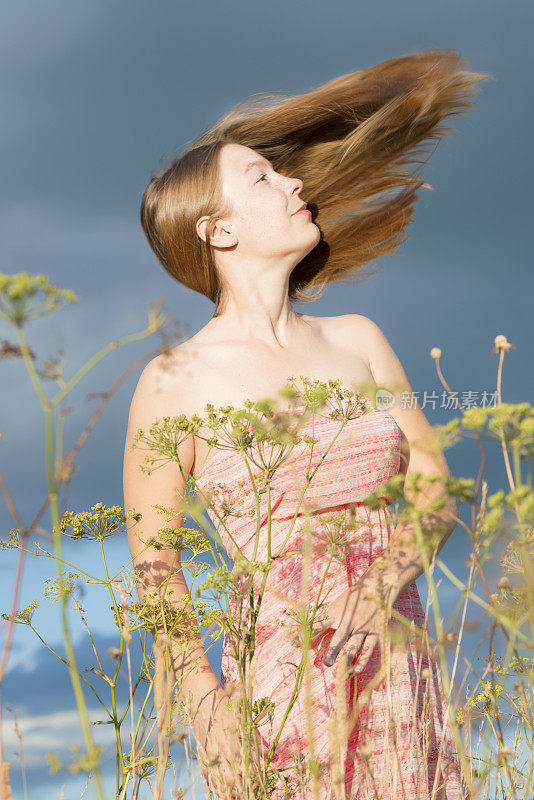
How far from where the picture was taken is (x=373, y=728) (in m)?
2.56

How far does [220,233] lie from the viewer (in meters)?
3.44

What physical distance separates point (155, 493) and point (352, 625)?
1.01 metres

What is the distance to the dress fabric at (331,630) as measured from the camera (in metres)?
2.41

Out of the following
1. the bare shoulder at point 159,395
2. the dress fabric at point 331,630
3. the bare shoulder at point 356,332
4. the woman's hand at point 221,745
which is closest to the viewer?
the woman's hand at point 221,745

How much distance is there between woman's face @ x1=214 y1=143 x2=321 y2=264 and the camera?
329 centimetres

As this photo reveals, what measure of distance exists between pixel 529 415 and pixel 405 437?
2012 millimetres

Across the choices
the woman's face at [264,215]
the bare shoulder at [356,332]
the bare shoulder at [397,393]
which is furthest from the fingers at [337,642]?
the woman's face at [264,215]

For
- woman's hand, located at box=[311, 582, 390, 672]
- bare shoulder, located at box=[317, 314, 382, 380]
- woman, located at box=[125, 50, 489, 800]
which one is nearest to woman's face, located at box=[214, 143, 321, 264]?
woman, located at box=[125, 50, 489, 800]

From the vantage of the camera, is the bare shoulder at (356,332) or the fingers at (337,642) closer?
the fingers at (337,642)

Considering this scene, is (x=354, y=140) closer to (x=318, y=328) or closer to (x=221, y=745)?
(x=318, y=328)

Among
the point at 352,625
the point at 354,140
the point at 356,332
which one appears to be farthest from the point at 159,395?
the point at 354,140

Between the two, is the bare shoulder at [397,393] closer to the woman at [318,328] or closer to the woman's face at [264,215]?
the woman at [318,328]

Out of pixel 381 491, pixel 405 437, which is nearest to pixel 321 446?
pixel 405 437

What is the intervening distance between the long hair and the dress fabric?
1324 mm
